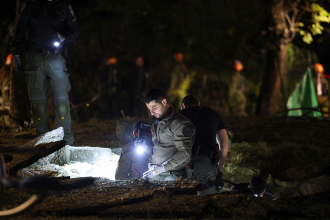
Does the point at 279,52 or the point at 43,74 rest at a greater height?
the point at 279,52

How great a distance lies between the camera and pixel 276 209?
122 inches

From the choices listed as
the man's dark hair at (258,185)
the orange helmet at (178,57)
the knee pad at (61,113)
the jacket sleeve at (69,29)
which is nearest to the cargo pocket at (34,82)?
the knee pad at (61,113)

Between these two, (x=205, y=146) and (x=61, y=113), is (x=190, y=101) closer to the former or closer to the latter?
(x=205, y=146)

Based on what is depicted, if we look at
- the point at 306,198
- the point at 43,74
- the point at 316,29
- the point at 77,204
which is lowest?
the point at 306,198

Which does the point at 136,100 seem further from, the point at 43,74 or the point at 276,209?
the point at 276,209

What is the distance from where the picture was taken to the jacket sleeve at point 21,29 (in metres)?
5.10

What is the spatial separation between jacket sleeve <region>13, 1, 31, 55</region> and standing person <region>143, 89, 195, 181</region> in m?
2.50

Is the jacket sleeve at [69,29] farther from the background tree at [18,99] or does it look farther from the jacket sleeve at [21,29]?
the background tree at [18,99]

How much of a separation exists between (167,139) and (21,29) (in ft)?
9.70

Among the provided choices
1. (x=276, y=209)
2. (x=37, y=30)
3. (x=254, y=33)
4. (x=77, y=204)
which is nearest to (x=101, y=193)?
(x=77, y=204)

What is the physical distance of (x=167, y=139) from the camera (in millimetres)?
4051

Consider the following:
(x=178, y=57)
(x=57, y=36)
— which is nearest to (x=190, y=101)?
Answer: (x=57, y=36)

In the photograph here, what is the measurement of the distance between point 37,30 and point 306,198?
4431mm

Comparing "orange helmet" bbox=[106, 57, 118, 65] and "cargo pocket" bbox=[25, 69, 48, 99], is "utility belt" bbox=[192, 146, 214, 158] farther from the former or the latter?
"orange helmet" bbox=[106, 57, 118, 65]
